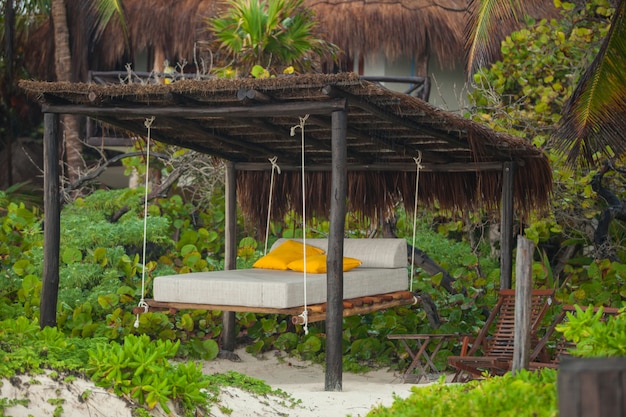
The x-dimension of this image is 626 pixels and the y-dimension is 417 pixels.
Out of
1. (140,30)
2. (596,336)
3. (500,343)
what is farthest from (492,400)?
(140,30)

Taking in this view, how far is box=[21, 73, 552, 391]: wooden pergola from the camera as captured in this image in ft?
19.0

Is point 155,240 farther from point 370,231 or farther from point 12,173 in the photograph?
point 12,173

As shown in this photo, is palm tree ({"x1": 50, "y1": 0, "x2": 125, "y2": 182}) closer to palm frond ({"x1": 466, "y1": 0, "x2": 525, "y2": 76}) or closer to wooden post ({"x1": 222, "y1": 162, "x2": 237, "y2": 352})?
wooden post ({"x1": 222, "y1": 162, "x2": 237, "y2": 352})

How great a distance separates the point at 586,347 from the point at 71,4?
10.4m

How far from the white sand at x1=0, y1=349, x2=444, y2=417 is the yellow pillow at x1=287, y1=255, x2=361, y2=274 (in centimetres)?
88

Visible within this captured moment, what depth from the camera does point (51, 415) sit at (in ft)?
13.9

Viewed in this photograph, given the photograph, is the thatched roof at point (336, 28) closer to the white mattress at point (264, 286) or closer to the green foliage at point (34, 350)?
the white mattress at point (264, 286)

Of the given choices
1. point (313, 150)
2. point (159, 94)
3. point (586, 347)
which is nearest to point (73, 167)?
point (313, 150)

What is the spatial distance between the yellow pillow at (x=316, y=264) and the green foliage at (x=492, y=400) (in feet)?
9.83

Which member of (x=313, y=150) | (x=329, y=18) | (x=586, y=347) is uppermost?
(x=329, y=18)

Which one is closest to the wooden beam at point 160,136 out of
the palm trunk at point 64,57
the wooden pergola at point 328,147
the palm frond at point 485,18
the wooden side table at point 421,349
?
the wooden pergola at point 328,147

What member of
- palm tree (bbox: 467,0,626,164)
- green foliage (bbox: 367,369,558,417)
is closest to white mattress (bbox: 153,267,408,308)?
palm tree (bbox: 467,0,626,164)

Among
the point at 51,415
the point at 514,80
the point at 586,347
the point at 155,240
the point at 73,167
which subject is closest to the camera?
the point at 586,347

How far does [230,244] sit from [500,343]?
268cm
